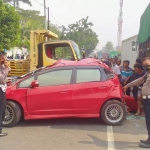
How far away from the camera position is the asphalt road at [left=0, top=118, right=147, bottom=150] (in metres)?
4.59

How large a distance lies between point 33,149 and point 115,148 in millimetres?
1491

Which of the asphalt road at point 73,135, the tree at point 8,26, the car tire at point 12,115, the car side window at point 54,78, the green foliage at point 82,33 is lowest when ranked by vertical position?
the asphalt road at point 73,135

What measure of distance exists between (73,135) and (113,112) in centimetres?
122

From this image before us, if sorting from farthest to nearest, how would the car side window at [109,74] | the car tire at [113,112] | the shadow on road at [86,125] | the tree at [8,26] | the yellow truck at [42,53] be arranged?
the tree at [8,26], the yellow truck at [42,53], the car side window at [109,74], the car tire at [113,112], the shadow on road at [86,125]

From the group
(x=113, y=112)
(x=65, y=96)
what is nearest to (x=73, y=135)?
(x=65, y=96)

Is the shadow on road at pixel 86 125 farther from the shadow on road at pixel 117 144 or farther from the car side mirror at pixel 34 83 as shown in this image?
the car side mirror at pixel 34 83

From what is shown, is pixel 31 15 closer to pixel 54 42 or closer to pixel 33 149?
pixel 54 42

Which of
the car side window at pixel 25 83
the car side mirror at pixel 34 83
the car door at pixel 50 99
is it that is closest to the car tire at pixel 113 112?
the car door at pixel 50 99

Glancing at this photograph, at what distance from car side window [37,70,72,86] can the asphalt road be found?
1001mm

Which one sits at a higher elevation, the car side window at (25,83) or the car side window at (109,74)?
the car side window at (109,74)

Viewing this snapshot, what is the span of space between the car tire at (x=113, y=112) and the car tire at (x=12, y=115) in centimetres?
199

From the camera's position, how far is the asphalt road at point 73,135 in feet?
15.1

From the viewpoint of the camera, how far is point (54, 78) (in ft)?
19.4

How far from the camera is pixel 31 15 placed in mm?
51188
